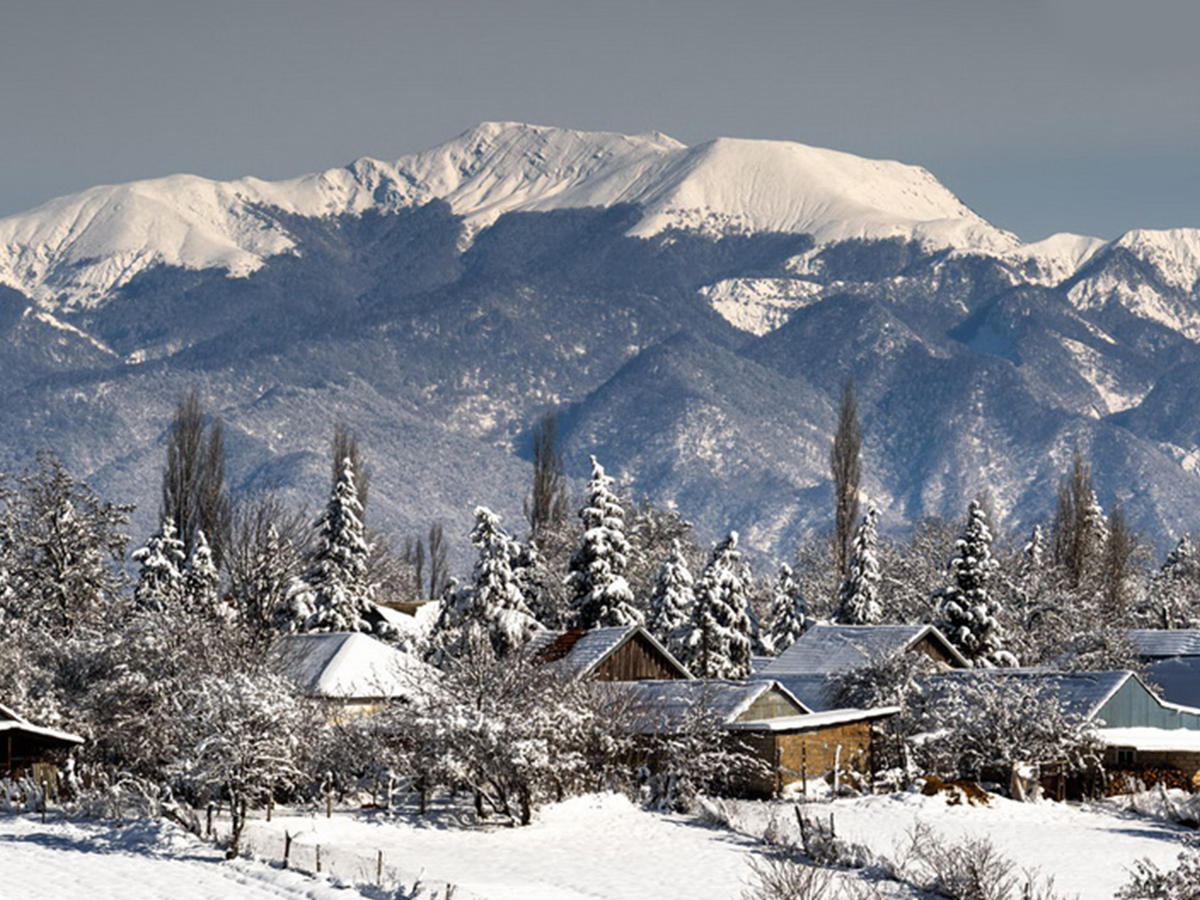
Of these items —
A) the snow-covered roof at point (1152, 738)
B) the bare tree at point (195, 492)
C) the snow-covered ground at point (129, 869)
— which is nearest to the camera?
the snow-covered ground at point (129, 869)

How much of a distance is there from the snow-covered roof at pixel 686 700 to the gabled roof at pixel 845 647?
8682 mm

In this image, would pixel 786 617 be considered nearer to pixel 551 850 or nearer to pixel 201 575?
pixel 201 575

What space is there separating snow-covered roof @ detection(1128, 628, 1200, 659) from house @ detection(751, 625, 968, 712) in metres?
15.9

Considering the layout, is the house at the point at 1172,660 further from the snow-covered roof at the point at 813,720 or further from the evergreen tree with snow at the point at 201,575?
the evergreen tree with snow at the point at 201,575

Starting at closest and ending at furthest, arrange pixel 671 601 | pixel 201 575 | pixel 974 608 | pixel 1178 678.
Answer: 1. pixel 974 608
2. pixel 671 601
3. pixel 1178 678
4. pixel 201 575

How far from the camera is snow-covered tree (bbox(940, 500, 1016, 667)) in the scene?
282 ft

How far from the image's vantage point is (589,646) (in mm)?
75875

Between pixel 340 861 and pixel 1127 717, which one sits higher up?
pixel 1127 717

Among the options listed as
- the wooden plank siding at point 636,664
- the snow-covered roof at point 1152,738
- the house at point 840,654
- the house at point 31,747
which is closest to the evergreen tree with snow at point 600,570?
the house at point 840,654

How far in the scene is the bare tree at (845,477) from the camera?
4481 inches

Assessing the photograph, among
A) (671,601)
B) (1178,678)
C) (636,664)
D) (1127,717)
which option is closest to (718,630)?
(671,601)

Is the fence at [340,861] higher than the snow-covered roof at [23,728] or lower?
lower

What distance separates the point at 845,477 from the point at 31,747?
70.0 metres

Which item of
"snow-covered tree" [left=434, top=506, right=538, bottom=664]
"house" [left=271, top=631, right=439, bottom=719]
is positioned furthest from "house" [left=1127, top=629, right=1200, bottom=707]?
"house" [left=271, top=631, right=439, bottom=719]
